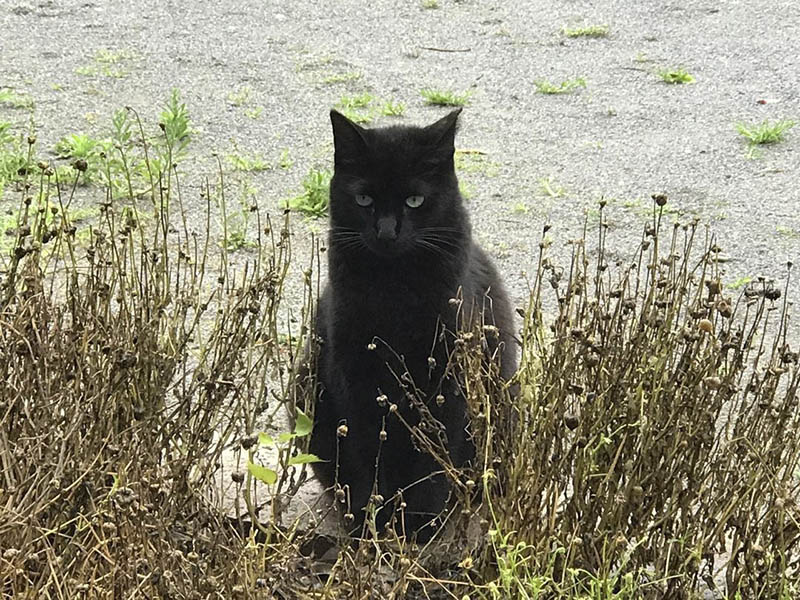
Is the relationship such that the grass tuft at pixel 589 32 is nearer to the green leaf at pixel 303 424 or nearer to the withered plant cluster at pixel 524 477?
the withered plant cluster at pixel 524 477

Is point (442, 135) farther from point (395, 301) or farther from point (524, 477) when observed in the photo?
point (524, 477)

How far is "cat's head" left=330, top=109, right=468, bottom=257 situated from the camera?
9.98 ft

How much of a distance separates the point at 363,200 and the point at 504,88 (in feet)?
11.8

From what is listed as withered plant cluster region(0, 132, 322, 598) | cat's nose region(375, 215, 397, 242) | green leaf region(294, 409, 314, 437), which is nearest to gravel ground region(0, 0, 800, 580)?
cat's nose region(375, 215, 397, 242)

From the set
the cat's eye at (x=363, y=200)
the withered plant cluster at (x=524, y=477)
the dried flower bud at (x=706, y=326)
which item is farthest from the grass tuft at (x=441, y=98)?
the dried flower bud at (x=706, y=326)

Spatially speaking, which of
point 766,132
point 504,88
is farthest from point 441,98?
point 766,132

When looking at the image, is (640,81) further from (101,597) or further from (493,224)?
(101,597)

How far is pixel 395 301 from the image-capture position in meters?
3.04

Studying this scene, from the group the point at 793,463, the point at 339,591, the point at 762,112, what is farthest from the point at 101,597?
the point at 762,112

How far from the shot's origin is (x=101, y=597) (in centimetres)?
234

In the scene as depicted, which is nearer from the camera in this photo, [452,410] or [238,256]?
[452,410]

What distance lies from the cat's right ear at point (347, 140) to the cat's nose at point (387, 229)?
0.20 meters

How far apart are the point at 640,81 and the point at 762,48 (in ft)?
3.30

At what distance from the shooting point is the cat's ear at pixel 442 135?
3.06 metres
